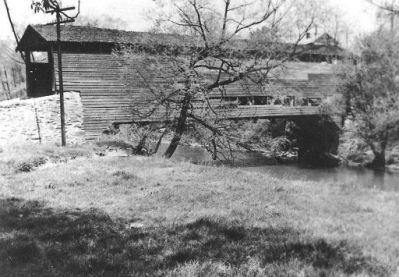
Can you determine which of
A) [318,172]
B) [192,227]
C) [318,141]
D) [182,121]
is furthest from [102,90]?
[192,227]

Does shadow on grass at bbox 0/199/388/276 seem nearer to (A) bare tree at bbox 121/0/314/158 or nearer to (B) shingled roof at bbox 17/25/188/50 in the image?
(A) bare tree at bbox 121/0/314/158

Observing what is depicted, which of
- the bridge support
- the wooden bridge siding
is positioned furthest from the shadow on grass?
the bridge support

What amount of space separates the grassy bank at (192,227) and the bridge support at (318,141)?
957 inches

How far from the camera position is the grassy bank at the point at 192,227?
14.8 ft

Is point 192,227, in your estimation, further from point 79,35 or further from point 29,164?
point 79,35

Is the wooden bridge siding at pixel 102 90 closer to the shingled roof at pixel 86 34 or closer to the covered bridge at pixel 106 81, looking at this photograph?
the covered bridge at pixel 106 81

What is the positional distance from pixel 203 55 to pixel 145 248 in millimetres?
14794

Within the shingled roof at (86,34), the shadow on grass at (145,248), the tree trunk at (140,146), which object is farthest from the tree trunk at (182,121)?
the shadow on grass at (145,248)

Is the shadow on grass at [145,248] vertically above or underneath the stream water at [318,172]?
above

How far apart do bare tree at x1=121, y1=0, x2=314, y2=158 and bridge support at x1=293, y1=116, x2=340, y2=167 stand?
15.1m

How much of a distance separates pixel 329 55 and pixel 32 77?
24854 millimetres

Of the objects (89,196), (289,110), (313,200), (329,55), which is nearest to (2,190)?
(89,196)

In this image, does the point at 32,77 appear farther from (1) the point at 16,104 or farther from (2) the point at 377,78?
(2) the point at 377,78

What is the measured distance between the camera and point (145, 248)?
16.7 ft
